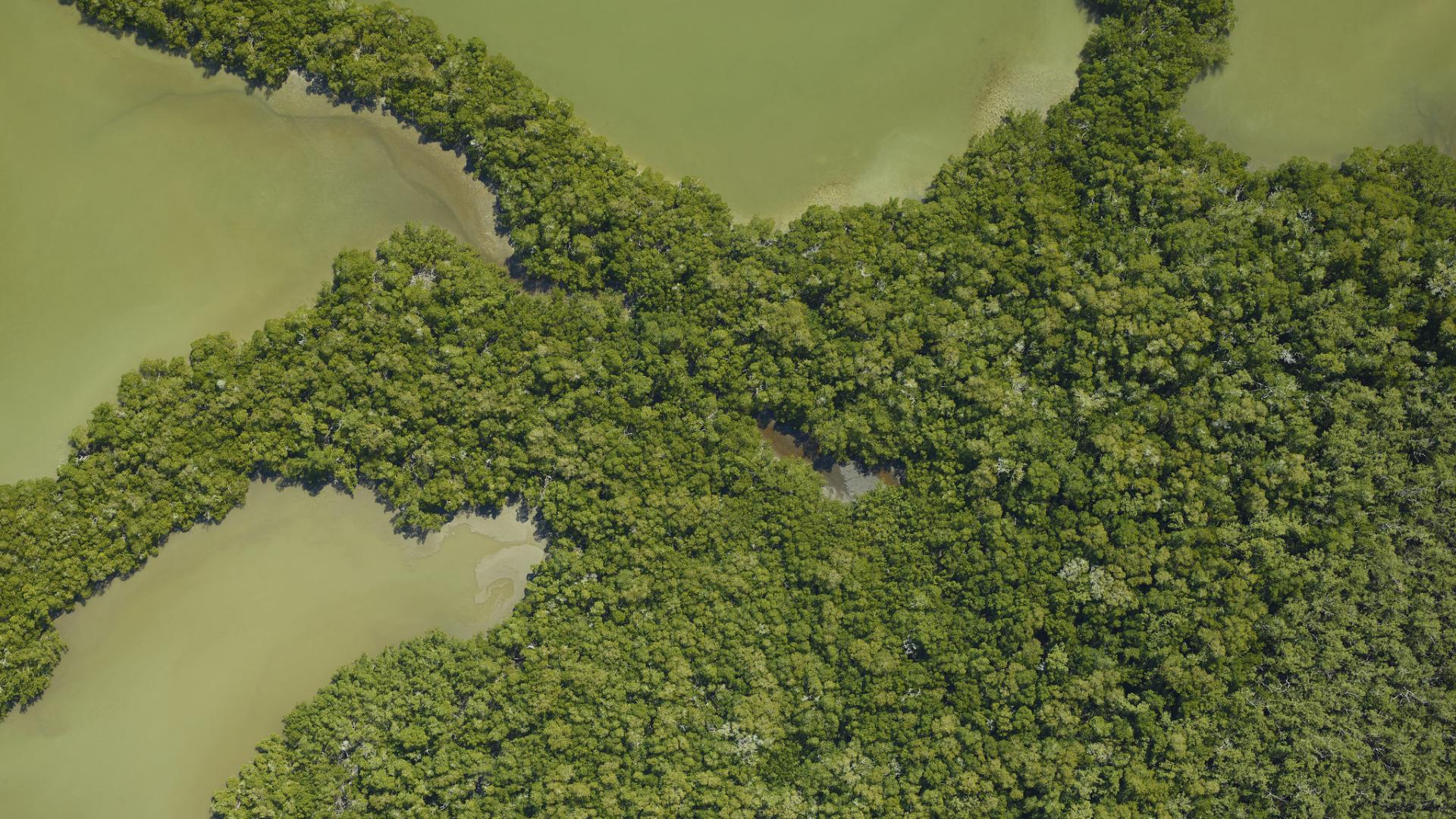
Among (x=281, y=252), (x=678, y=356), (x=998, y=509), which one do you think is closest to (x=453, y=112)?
(x=281, y=252)

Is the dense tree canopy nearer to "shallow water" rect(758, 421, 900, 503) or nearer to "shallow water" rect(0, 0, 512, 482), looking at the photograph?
"shallow water" rect(758, 421, 900, 503)

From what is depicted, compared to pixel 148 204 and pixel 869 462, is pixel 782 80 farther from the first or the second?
pixel 148 204

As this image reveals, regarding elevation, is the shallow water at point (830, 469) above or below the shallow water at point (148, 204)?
below

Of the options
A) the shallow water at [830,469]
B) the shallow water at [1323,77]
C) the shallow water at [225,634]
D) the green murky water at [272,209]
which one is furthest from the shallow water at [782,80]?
the shallow water at [225,634]

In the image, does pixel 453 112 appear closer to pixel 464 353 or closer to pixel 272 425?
pixel 464 353

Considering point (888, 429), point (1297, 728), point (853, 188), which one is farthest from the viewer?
point (853, 188)

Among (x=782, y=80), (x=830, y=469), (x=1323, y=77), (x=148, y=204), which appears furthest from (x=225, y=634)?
(x=1323, y=77)

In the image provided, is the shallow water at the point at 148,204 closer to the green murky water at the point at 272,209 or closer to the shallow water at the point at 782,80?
the green murky water at the point at 272,209
